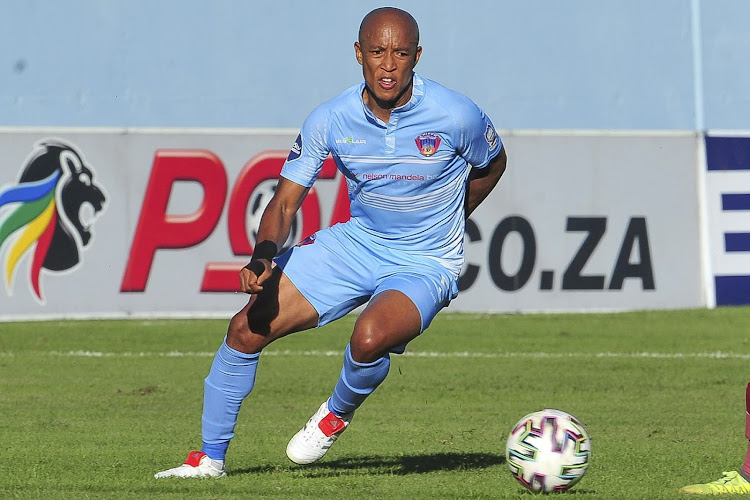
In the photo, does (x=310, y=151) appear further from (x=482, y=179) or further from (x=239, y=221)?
(x=239, y=221)

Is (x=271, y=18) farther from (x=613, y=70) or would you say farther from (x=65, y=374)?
(x=65, y=374)

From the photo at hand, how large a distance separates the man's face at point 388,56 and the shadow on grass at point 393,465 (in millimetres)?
1898

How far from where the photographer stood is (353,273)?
726 centimetres

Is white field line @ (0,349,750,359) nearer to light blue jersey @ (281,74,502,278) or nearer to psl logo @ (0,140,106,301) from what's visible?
psl logo @ (0,140,106,301)

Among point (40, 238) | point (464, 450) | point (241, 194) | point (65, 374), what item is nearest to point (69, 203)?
point (40, 238)

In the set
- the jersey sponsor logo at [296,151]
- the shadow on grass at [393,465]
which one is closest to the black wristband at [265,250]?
the jersey sponsor logo at [296,151]

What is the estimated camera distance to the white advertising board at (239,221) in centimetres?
1545

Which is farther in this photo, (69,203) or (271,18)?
(271,18)

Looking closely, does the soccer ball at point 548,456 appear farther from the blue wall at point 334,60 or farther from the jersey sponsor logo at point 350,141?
the blue wall at point 334,60

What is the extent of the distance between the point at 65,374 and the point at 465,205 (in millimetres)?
5540

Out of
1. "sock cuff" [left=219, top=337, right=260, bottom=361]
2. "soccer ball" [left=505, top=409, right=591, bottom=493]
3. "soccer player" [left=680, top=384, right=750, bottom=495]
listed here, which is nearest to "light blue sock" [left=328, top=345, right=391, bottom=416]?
"sock cuff" [left=219, top=337, right=260, bottom=361]

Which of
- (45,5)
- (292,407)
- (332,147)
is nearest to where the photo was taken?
(332,147)

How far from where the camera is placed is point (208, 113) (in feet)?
69.4

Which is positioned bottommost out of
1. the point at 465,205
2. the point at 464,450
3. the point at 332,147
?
the point at 464,450
